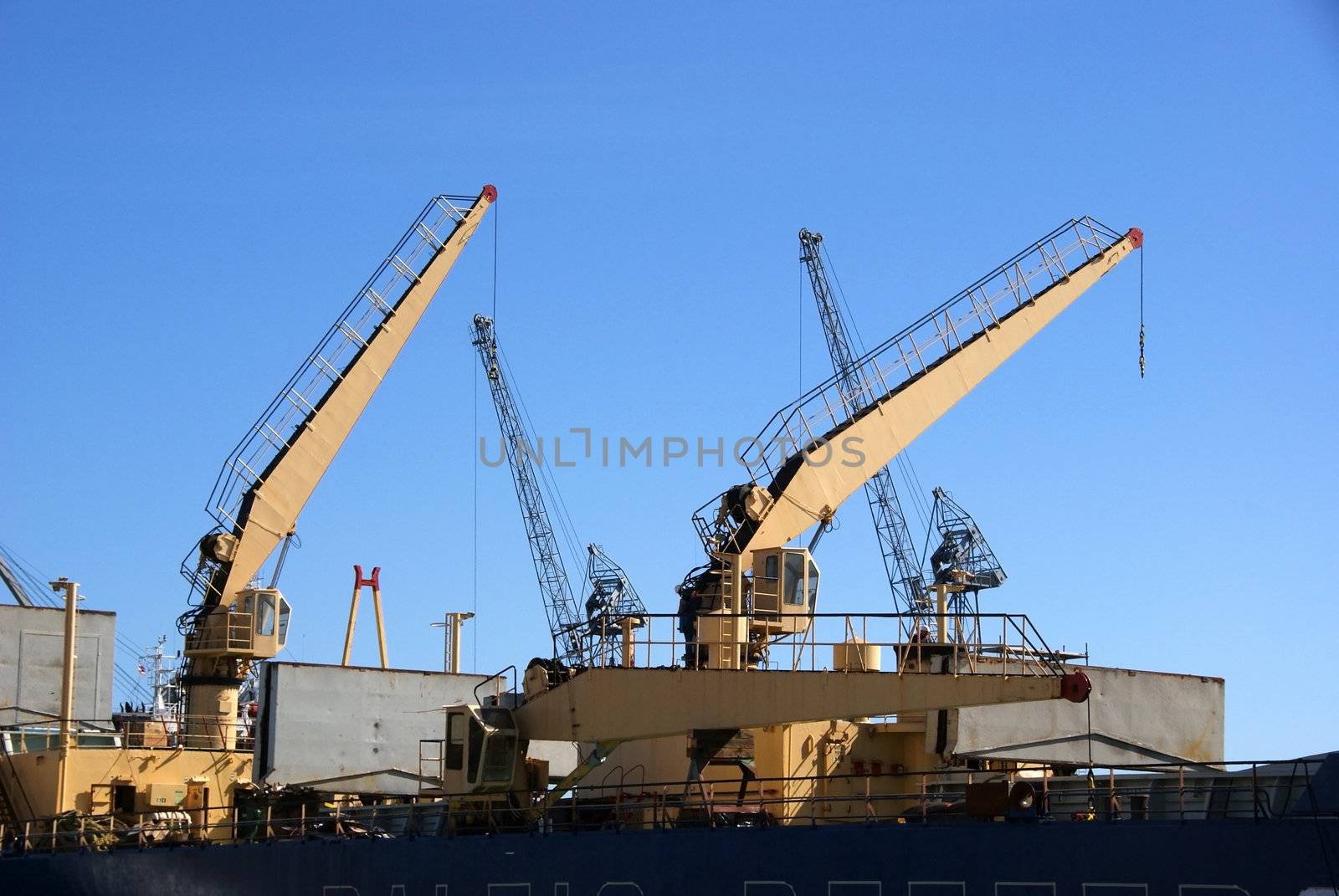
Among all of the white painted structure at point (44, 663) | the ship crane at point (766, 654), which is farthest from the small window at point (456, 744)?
the white painted structure at point (44, 663)

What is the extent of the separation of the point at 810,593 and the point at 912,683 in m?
8.93

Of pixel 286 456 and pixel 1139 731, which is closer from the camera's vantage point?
pixel 1139 731

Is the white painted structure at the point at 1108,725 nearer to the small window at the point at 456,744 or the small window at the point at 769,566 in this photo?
the small window at the point at 769,566

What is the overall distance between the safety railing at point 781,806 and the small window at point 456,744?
2.11ft

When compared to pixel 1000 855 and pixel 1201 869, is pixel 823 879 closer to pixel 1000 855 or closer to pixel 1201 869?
pixel 1000 855

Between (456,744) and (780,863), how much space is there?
771 cm

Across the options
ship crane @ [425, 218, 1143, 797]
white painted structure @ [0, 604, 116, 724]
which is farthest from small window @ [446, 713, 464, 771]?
white painted structure @ [0, 604, 116, 724]

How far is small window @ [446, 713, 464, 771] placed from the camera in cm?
3081

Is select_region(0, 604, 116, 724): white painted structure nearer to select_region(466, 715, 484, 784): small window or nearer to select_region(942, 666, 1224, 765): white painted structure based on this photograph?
select_region(466, 715, 484, 784): small window

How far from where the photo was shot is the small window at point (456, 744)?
30.8 m

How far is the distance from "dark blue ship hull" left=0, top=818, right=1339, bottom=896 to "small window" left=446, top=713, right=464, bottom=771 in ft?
5.19

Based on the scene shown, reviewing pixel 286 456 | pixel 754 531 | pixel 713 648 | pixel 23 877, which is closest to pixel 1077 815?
pixel 713 648

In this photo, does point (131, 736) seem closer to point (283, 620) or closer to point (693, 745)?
point (283, 620)

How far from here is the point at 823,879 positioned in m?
25.0
